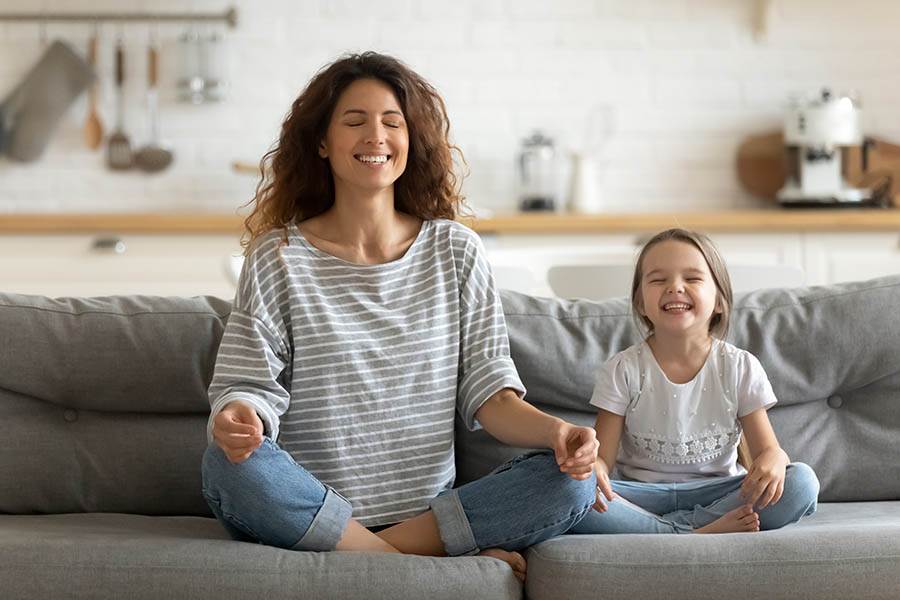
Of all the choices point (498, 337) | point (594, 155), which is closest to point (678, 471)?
point (498, 337)

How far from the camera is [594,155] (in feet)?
16.0

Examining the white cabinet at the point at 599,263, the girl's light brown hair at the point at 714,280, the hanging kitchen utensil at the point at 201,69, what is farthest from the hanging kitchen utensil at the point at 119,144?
the girl's light brown hair at the point at 714,280

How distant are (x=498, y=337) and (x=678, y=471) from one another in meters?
0.36

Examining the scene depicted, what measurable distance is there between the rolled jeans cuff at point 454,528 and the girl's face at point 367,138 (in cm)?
53

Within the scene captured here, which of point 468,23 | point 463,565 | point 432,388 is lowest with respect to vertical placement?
point 463,565

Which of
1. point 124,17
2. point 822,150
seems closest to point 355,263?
point 822,150

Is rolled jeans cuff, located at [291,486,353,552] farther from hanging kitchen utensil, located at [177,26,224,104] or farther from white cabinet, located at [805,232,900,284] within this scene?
hanging kitchen utensil, located at [177,26,224,104]

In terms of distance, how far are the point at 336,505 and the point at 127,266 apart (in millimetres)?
2453

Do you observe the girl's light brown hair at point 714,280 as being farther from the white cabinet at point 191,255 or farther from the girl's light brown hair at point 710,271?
the white cabinet at point 191,255

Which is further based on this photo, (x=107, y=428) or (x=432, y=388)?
(x=107, y=428)

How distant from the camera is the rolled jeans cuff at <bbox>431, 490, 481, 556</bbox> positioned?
197 cm

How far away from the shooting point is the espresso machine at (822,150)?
4.46 metres

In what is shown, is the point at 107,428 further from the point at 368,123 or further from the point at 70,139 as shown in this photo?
the point at 70,139

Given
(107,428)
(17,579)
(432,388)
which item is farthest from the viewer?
(107,428)
